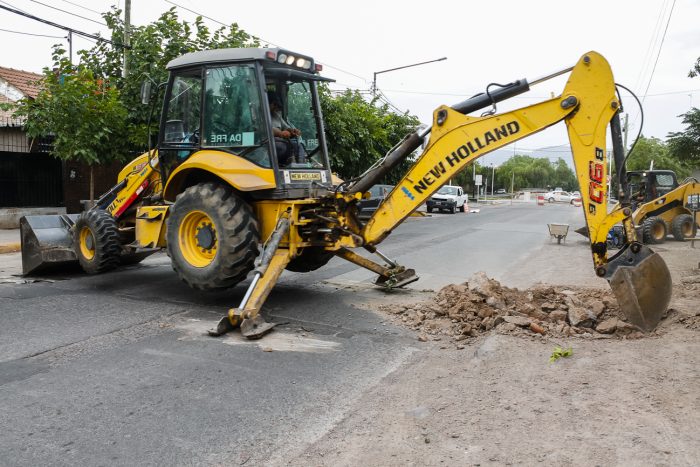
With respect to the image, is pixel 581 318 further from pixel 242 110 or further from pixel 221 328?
pixel 242 110

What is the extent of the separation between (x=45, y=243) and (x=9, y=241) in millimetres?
6074

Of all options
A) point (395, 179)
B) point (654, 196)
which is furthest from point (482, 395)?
point (395, 179)

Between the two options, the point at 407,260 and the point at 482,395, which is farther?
the point at 407,260

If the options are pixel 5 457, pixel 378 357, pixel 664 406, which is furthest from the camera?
pixel 378 357

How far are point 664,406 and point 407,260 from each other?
28.2ft

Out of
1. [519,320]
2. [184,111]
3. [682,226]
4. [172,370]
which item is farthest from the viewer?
[682,226]

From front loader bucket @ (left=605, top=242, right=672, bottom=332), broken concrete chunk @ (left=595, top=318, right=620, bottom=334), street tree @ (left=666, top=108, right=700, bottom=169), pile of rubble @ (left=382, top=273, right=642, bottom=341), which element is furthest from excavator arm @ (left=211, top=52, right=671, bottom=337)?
street tree @ (left=666, top=108, right=700, bottom=169)

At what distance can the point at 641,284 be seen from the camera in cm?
563

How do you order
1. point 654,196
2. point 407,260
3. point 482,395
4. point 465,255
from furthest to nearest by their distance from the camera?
point 654,196 < point 465,255 < point 407,260 < point 482,395

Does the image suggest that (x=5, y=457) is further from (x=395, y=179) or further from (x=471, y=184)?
(x=471, y=184)

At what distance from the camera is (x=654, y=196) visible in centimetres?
1844

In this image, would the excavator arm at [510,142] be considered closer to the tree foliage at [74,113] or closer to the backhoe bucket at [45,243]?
the backhoe bucket at [45,243]

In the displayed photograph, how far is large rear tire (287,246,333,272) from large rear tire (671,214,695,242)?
43.2 feet

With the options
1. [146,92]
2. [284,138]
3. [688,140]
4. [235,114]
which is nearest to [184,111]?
[146,92]
